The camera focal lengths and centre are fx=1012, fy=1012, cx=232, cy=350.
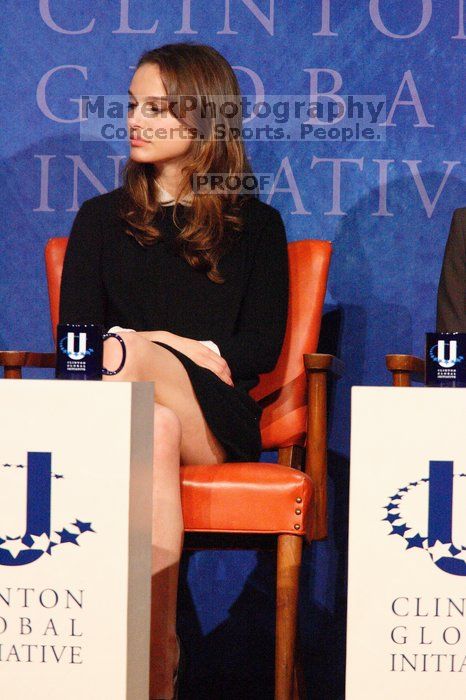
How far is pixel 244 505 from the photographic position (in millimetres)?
1989

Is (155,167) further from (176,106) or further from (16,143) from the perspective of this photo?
(16,143)

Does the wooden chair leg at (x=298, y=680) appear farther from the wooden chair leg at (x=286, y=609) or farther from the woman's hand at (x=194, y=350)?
the woman's hand at (x=194, y=350)

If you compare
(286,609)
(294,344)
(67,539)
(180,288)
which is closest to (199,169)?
(180,288)

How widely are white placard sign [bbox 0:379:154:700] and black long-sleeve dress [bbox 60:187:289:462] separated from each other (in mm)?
865

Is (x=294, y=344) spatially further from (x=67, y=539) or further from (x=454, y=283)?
(x=67, y=539)

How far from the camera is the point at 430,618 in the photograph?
1532 millimetres

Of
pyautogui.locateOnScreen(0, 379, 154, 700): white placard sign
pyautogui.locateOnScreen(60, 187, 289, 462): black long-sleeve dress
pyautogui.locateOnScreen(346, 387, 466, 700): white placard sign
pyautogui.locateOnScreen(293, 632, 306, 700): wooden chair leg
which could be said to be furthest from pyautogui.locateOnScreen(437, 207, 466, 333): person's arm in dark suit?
pyautogui.locateOnScreen(0, 379, 154, 700): white placard sign

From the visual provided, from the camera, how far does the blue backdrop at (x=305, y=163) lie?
287 cm

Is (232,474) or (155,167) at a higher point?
(155,167)

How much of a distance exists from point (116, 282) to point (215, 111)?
483 mm

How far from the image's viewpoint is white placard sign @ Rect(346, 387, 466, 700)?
5.02 feet

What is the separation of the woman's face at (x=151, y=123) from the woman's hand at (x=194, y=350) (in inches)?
19.2

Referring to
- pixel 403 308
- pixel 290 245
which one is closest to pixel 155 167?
pixel 290 245

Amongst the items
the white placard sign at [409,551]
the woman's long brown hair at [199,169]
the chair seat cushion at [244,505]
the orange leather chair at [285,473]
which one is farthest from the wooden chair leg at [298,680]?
the woman's long brown hair at [199,169]
